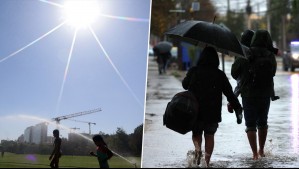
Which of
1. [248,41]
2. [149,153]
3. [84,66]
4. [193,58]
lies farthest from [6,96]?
[193,58]

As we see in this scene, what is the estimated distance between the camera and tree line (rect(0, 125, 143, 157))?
8.13 m

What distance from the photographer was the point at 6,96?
826cm

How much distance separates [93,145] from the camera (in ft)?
26.8

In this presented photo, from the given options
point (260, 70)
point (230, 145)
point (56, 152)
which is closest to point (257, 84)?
point (260, 70)

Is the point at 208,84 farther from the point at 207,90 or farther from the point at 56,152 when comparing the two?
the point at 56,152

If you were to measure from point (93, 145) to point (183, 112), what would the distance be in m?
1.09

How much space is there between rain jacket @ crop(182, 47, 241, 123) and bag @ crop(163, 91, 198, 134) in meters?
0.11

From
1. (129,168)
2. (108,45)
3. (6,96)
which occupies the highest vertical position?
(108,45)

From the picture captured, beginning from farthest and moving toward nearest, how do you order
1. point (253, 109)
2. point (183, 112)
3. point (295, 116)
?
1. point (295, 116)
2. point (253, 109)
3. point (183, 112)

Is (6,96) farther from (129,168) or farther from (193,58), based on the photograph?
(193,58)

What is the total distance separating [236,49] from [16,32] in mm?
2383

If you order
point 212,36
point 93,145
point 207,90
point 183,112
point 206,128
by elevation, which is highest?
point 212,36

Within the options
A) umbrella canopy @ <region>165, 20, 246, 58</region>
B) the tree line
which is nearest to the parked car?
umbrella canopy @ <region>165, 20, 246, 58</region>

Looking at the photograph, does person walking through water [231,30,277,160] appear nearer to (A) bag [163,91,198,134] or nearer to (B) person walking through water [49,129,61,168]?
(A) bag [163,91,198,134]
